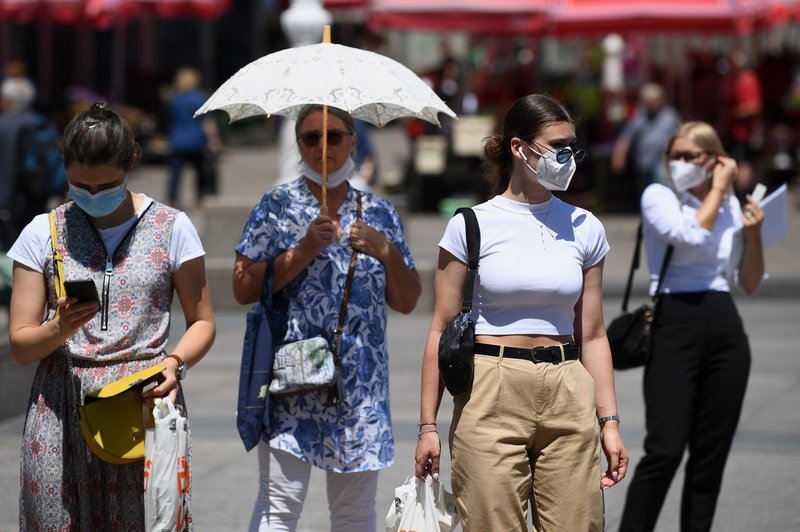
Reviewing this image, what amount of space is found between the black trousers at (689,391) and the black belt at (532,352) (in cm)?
145

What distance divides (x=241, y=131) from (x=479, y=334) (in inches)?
1036

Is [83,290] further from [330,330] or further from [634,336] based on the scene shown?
[634,336]

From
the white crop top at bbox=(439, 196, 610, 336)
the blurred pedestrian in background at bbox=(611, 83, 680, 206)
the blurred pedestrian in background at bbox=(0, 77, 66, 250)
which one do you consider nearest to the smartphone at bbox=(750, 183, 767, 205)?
the white crop top at bbox=(439, 196, 610, 336)

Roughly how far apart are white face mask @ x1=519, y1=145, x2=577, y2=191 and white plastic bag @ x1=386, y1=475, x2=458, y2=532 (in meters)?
0.91

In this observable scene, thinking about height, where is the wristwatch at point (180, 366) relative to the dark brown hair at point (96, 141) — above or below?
below

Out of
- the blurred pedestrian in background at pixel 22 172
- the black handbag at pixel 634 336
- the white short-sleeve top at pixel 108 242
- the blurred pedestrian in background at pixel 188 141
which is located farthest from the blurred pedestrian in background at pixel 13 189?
the white short-sleeve top at pixel 108 242

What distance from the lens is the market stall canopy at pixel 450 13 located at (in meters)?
17.9

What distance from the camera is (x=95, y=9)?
19.6 meters

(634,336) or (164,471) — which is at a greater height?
(634,336)

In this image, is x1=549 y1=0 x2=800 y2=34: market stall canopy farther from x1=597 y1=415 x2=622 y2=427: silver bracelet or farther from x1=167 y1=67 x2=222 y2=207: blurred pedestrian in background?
x1=597 y1=415 x2=622 y2=427: silver bracelet

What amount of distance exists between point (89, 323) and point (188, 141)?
47.1 feet

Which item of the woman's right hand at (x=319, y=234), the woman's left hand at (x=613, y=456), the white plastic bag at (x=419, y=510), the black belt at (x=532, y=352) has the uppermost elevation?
the woman's right hand at (x=319, y=234)

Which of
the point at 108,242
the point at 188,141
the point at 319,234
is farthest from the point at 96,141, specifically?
the point at 188,141

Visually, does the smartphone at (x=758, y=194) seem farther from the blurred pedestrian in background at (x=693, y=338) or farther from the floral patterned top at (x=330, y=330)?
the floral patterned top at (x=330, y=330)
